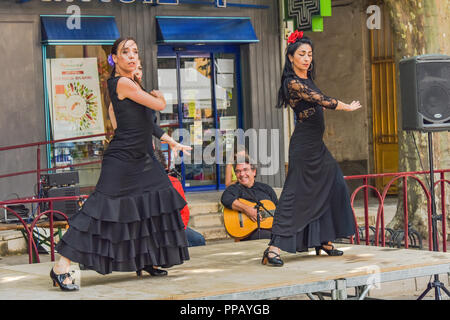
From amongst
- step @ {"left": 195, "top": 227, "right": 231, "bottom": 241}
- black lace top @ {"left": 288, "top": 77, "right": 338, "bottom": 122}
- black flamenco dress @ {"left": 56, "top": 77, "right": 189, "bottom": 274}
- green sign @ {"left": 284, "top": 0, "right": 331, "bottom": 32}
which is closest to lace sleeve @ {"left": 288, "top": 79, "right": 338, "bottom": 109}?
black lace top @ {"left": 288, "top": 77, "right": 338, "bottom": 122}

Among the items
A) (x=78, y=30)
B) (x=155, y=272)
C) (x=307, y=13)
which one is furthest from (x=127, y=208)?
(x=307, y=13)

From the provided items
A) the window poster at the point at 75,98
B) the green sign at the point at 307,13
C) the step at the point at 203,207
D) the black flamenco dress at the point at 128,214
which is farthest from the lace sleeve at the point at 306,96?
the green sign at the point at 307,13

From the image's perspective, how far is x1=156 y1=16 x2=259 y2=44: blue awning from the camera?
1459 cm

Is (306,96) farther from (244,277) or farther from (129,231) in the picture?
(129,231)

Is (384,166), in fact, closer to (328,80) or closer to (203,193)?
(328,80)

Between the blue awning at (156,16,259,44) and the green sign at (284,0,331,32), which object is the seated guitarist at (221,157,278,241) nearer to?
the blue awning at (156,16,259,44)

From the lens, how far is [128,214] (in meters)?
6.11

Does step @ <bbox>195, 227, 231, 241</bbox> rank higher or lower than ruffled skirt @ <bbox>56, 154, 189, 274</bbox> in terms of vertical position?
lower

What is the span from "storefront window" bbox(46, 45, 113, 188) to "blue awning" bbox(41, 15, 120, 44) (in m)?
0.27

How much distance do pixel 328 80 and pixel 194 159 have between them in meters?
3.60

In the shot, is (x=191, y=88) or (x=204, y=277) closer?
(x=204, y=277)

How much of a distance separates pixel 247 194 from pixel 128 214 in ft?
10.2
